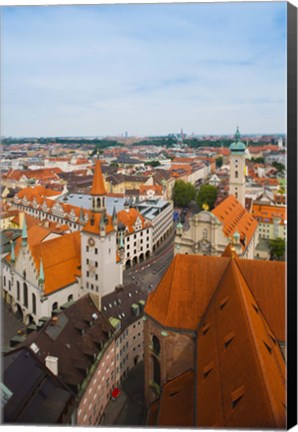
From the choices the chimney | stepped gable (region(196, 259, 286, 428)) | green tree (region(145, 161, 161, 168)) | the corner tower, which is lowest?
the chimney

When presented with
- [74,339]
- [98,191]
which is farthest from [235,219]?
[74,339]

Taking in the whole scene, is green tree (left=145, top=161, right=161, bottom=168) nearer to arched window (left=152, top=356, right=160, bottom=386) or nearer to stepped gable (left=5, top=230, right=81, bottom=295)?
stepped gable (left=5, top=230, right=81, bottom=295)

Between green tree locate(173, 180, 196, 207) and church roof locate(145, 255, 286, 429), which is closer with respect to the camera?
church roof locate(145, 255, 286, 429)

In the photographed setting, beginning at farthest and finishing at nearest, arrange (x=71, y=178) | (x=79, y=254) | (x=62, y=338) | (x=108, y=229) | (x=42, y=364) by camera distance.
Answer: (x=71, y=178), (x=79, y=254), (x=108, y=229), (x=62, y=338), (x=42, y=364)

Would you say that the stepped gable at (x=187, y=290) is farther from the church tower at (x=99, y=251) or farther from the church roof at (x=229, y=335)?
the church tower at (x=99, y=251)

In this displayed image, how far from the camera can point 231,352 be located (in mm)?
4844

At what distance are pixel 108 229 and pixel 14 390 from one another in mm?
4883

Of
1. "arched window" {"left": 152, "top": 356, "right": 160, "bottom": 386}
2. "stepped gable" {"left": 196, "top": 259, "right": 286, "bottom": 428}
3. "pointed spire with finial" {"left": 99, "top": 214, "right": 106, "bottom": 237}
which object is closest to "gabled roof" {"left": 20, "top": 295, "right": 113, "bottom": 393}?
"arched window" {"left": 152, "top": 356, "right": 160, "bottom": 386}

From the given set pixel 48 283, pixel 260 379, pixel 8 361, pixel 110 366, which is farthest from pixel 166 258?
pixel 260 379

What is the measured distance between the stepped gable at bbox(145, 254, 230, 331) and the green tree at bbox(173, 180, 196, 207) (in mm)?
14784

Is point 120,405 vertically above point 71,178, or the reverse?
point 71,178

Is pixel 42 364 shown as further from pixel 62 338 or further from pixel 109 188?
pixel 109 188

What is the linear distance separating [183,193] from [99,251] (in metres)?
12.5

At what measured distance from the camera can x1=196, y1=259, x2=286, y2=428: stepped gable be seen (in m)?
4.04
